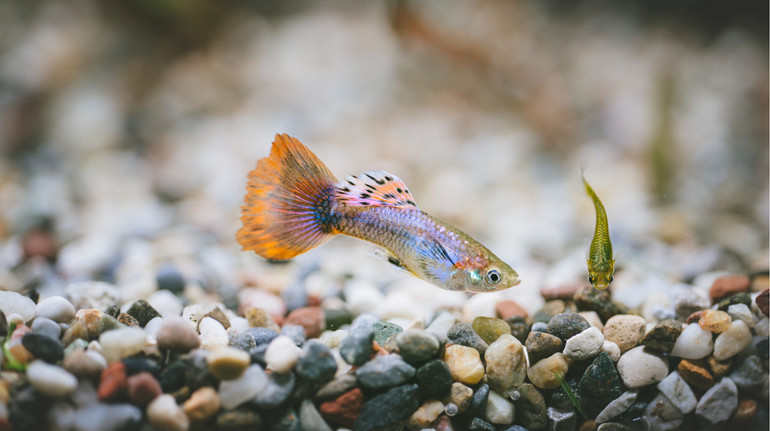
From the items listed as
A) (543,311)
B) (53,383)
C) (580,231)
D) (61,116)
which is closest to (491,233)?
(580,231)

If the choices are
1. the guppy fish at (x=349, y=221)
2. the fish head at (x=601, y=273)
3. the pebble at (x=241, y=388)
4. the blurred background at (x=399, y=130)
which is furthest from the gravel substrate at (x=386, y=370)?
the blurred background at (x=399, y=130)

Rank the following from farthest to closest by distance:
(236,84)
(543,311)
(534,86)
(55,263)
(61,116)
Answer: (236,84) → (61,116) → (534,86) → (55,263) → (543,311)

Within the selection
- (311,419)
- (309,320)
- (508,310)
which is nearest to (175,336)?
(311,419)

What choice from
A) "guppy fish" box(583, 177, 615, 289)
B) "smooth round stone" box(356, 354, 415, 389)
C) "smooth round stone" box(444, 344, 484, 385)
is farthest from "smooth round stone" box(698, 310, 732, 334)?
"smooth round stone" box(356, 354, 415, 389)

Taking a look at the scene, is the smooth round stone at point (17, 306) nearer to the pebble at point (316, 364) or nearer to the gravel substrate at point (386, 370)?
the gravel substrate at point (386, 370)

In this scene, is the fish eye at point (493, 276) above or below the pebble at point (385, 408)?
above

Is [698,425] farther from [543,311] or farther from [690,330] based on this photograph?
[543,311]

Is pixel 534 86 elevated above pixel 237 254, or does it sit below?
above

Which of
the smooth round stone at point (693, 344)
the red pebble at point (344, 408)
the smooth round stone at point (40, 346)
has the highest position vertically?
the smooth round stone at point (693, 344)
